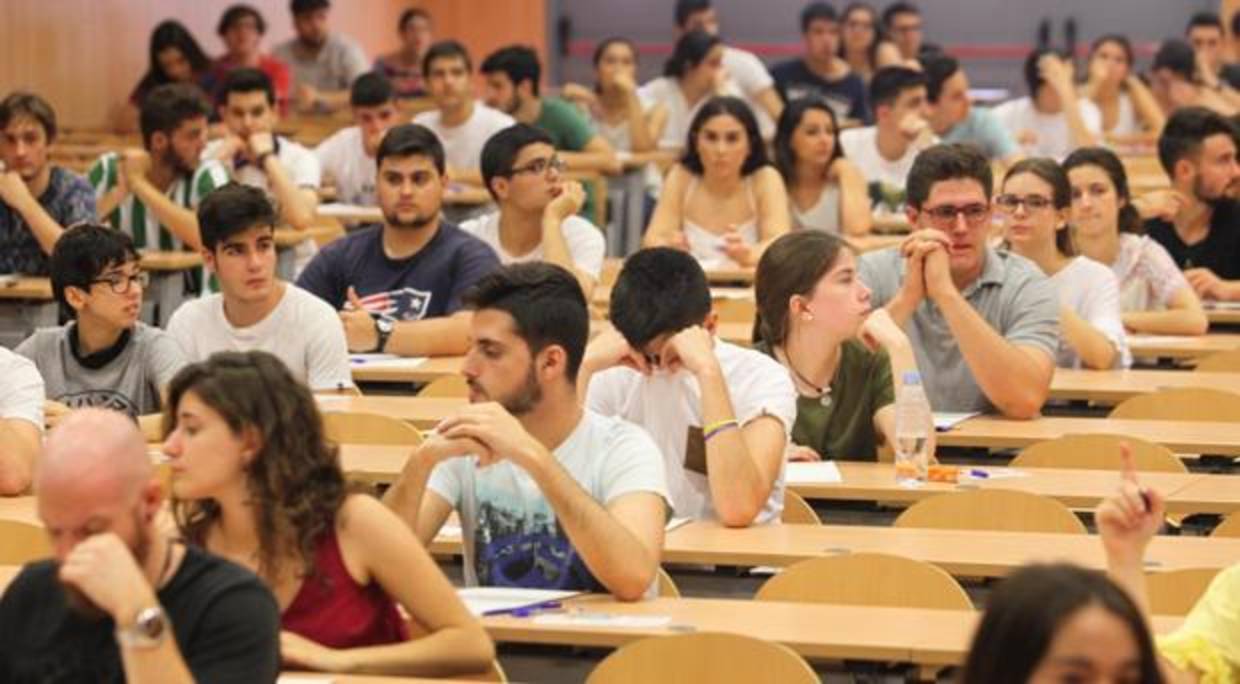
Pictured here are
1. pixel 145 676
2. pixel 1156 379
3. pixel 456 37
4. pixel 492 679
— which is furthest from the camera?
pixel 456 37

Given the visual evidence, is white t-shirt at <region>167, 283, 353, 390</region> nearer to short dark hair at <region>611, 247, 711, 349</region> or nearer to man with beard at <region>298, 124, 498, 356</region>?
man with beard at <region>298, 124, 498, 356</region>

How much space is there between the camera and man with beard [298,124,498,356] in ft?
27.9

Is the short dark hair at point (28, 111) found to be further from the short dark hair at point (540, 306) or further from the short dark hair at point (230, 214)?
the short dark hair at point (540, 306)

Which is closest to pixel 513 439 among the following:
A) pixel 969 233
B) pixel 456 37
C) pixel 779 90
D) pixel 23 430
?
pixel 23 430

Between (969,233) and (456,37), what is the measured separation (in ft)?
40.2

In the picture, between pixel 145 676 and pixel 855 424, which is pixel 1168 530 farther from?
pixel 145 676

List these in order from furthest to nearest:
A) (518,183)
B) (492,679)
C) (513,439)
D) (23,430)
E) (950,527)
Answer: (518,183) → (23,430) → (950,527) → (513,439) → (492,679)

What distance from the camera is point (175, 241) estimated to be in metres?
10.2

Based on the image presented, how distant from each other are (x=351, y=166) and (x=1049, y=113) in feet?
14.1

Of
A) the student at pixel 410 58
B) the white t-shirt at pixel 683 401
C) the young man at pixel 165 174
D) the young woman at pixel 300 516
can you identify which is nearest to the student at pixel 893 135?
the young man at pixel 165 174

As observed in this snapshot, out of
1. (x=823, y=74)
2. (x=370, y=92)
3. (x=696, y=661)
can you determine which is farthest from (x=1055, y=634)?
(x=823, y=74)

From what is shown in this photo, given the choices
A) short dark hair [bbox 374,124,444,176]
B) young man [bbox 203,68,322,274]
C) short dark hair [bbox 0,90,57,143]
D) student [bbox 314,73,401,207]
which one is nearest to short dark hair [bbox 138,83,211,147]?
short dark hair [bbox 0,90,57,143]

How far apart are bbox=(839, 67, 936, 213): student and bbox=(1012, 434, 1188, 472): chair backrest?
18.8ft

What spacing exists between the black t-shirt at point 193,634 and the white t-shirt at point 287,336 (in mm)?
3584
